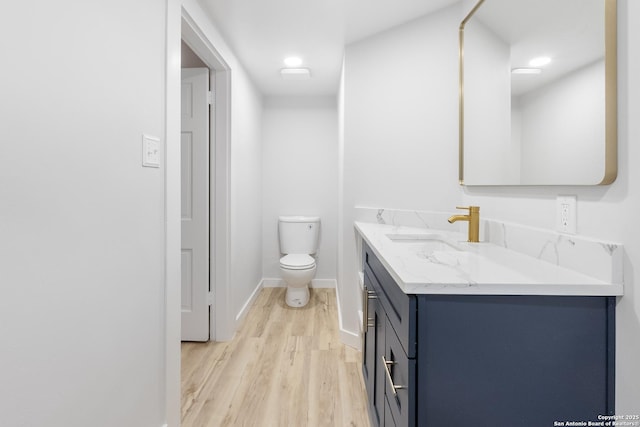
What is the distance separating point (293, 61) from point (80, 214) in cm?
A: 223

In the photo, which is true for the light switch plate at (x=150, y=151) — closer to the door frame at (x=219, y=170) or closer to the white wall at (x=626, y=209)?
the door frame at (x=219, y=170)

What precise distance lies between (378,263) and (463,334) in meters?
0.50

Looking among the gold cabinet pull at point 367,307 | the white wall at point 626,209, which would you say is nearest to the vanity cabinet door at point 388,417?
the gold cabinet pull at point 367,307

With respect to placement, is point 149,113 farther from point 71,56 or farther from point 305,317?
point 305,317

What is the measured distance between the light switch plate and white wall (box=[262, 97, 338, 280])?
2.41 m

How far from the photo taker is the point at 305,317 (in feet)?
9.59

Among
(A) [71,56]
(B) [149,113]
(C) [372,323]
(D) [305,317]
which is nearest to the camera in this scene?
(A) [71,56]

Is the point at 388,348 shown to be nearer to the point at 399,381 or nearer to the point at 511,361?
the point at 399,381

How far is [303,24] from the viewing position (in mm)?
2113

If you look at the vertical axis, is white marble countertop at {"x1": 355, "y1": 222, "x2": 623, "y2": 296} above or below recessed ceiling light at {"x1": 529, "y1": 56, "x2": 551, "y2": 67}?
below

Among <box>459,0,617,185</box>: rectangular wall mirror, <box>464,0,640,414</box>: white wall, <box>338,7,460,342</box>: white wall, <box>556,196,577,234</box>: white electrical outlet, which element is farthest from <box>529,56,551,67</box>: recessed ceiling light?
<box>338,7,460,342</box>: white wall

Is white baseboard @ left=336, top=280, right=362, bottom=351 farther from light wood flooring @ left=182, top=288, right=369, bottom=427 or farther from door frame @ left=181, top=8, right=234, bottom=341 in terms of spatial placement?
door frame @ left=181, top=8, right=234, bottom=341

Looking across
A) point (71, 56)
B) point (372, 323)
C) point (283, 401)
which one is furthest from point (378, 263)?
point (71, 56)

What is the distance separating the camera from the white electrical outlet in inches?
40.4
